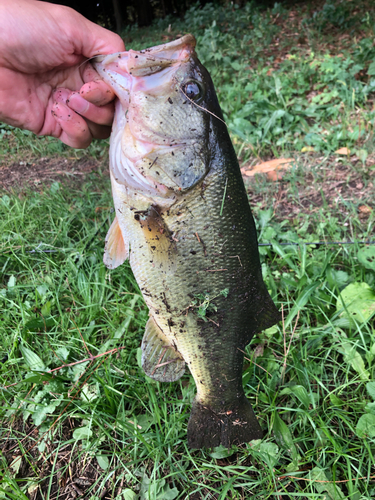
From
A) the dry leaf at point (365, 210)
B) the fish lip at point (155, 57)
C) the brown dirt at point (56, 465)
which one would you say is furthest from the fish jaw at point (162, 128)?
the dry leaf at point (365, 210)

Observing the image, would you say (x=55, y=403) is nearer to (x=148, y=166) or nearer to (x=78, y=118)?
(x=148, y=166)

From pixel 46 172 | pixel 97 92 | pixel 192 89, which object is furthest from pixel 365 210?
pixel 46 172

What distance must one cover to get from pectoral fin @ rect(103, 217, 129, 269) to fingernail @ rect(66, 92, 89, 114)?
2.20 feet

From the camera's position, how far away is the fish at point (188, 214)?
5.19 feet

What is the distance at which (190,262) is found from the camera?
159 centimetres

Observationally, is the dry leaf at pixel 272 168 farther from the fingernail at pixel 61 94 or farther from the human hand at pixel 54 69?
Result: the fingernail at pixel 61 94

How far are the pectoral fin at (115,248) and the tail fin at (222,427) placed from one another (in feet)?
2.98

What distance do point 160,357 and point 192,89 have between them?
55.3 inches

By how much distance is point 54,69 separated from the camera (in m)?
2.13

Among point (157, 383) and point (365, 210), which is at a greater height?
point (157, 383)

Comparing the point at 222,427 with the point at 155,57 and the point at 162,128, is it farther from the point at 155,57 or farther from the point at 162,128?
the point at 155,57

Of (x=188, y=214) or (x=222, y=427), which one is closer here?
(x=188, y=214)

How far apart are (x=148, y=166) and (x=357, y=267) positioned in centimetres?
182

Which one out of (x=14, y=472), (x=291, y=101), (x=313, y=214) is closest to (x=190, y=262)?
(x=14, y=472)
